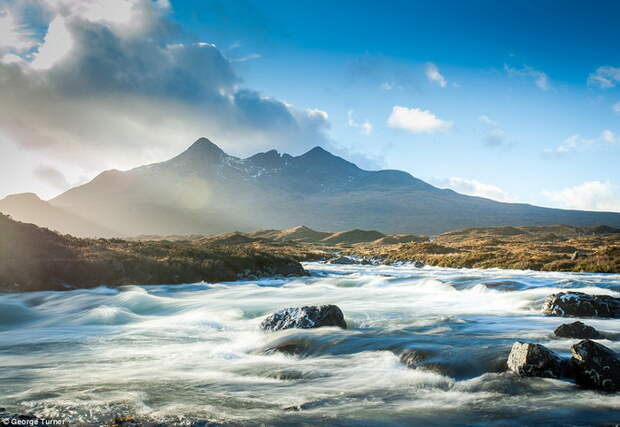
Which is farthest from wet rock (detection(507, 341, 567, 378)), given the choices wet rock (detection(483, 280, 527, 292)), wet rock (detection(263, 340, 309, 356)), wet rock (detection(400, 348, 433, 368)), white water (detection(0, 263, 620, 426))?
wet rock (detection(483, 280, 527, 292))

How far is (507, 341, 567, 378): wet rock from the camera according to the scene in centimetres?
812

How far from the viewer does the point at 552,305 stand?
52.1ft

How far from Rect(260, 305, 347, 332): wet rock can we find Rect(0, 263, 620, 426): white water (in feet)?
1.64

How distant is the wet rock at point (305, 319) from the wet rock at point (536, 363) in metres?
6.22

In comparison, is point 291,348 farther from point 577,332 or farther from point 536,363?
point 577,332

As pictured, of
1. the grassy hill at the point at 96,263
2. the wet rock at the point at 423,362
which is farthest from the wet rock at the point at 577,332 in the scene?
the grassy hill at the point at 96,263

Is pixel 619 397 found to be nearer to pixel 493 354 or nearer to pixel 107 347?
pixel 493 354

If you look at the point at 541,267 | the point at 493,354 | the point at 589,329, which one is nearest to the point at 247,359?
the point at 493,354

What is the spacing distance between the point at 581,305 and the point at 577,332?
4.79m

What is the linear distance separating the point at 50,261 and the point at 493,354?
25.0 meters

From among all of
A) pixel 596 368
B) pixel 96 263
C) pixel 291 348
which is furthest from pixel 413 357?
pixel 96 263

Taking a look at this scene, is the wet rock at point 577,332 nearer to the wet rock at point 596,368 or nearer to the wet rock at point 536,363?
the wet rock at point 536,363

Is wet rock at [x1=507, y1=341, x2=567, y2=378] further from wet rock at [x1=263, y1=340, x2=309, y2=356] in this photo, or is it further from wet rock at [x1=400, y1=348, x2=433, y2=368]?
wet rock at [x1=263, y1=340, x2=309, y2=356]

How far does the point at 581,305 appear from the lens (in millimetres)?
15375
